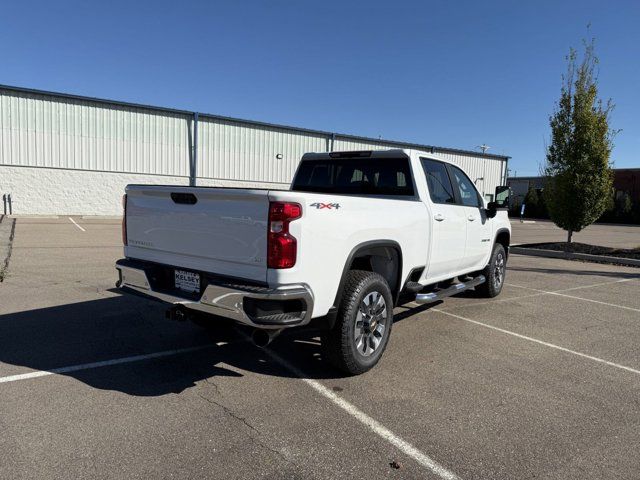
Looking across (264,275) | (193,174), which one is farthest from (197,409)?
(193,174)

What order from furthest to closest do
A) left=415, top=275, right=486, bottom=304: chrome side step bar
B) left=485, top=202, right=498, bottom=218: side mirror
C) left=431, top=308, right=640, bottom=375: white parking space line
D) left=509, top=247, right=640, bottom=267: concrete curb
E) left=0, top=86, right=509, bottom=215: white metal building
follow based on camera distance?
1. left=0, top=86, right=509, bottom=215: white metal building
2. left=509, top=247, right=640, bottom=267: concrete curb
3. left=485, top=202, right=498, bottom=218: side mirror
4. left=415, top=275, right=486, bottom=304: chrome side step bar
5. left=431, top=308, right=640, bottom=375: white parking space line

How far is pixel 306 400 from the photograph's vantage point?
370 cm

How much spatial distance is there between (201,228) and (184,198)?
0.33 m

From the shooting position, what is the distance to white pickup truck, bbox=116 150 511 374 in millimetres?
3416

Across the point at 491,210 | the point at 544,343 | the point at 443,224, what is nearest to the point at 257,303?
the point at 443,224

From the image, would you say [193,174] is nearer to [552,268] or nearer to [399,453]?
[552,268]

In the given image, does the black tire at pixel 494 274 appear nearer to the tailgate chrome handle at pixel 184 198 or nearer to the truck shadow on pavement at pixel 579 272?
the truck shadow on pavement at pixel 579 272

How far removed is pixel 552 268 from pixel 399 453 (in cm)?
1055

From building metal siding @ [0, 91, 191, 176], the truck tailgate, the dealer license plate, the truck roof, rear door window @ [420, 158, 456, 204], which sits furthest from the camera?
building metal siding @ [0, 91, 191, 176]

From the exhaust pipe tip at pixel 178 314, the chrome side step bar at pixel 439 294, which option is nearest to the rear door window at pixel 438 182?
the chrome side step bar at pixel 439 294

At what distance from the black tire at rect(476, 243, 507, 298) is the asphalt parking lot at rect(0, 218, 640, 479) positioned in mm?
1030

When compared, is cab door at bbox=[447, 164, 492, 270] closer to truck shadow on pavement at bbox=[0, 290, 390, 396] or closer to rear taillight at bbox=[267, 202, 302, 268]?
truck shadow on pavement at bbox=[0, 290, 390, 396]

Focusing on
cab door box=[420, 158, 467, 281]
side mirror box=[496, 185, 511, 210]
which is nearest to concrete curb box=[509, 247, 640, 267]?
side mirror box=[496, 185, 511, 210]

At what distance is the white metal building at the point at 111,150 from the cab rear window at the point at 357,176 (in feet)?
61.9
